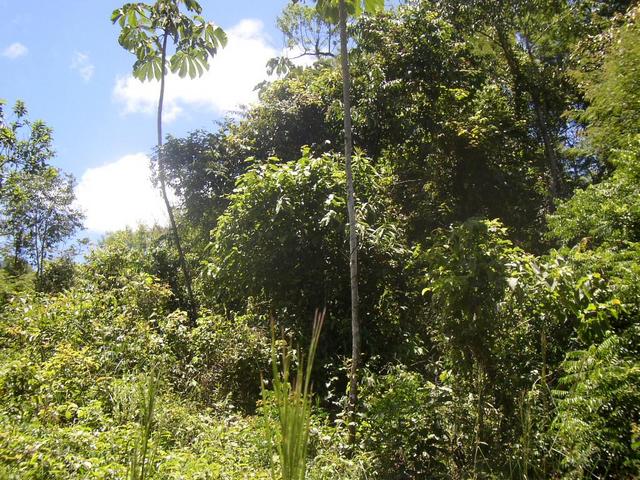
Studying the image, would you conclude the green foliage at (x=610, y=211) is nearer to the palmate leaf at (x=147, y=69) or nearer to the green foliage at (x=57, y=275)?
the palmate leaf at (x=147, y=69)

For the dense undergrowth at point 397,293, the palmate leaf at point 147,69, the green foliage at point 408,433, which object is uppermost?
the palmate leaf at point 147,69

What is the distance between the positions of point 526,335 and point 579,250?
97 centimetres

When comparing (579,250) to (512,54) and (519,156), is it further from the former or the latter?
(512,54)

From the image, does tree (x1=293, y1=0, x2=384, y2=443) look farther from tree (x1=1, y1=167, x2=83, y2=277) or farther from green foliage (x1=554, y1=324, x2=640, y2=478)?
tree (x1=1, y1=167, x2=83, y2=277)

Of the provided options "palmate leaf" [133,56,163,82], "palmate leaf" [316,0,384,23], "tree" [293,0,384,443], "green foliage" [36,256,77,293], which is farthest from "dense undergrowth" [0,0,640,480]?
"green foliage" [36,256,77,293]

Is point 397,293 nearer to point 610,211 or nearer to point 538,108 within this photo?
point 610,211

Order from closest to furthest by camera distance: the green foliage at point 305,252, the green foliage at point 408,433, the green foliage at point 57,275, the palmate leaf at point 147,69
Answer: the green foliage at point 408,433
the green foliage at point 305,252
the palmate leaf at point 147,69
the green foliage at point 57,275

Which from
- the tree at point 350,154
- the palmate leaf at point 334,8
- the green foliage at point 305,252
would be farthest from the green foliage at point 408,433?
the palmate leaf at point 334,8

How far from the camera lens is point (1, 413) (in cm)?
359

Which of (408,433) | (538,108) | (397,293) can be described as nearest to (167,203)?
(397,293)

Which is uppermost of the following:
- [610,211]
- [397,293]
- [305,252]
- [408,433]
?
[305,252]

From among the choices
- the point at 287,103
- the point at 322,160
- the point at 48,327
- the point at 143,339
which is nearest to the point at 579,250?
the point at 322,160

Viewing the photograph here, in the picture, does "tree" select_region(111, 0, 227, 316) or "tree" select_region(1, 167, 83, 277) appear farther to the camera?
"tree" select_region(1, 167, 83, 277)

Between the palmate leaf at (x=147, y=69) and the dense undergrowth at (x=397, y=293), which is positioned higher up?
the palmate leaf at (x=147, y=69)
